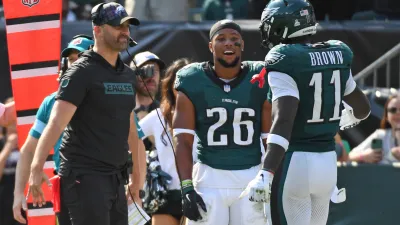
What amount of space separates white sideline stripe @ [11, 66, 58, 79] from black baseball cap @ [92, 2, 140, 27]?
132 cm

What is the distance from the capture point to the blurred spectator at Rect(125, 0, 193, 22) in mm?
10984

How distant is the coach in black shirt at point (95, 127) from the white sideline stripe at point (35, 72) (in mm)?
1300

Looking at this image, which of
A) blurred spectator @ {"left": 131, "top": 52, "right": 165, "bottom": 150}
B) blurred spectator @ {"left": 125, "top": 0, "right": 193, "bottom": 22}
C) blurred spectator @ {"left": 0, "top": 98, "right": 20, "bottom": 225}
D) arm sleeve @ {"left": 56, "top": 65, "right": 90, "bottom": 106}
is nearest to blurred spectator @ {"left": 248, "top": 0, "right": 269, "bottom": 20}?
blurred spectator @ {"left": 125, "top": 0, "right": 193, "bottom": 22}

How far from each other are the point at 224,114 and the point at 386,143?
2892mm

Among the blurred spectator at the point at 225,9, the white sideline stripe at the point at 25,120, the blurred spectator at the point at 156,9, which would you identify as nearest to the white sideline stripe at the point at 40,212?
the white sideline stripe at the point at 25,120

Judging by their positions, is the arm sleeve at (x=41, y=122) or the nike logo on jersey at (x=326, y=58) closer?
the nike logo on jersey at (x=326, y=58)

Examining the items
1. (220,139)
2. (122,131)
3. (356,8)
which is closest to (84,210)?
(122,131)

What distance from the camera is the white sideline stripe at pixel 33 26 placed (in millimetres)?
7422

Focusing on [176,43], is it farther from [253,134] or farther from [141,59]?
[253,134]

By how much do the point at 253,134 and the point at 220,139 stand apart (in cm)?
21

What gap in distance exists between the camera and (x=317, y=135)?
5.59 meters

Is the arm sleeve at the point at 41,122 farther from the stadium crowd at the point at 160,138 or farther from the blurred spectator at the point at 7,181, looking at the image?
the blurred spectator at the point at 7,181

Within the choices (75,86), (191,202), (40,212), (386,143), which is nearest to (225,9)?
(386,143)

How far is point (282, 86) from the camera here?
17.6 feet
